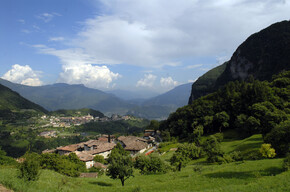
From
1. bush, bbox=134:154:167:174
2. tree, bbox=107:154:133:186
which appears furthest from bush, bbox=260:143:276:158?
tree, bbox=107:154:133:186

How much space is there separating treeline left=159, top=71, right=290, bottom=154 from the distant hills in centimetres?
7819

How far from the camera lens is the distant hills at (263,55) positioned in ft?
471

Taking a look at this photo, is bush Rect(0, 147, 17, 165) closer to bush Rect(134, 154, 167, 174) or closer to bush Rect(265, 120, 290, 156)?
bush Rect(134, 154, 167, 174)

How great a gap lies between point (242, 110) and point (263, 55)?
394 ft

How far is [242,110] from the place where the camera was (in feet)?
225

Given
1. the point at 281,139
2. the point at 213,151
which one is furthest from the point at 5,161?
the point at 281,139

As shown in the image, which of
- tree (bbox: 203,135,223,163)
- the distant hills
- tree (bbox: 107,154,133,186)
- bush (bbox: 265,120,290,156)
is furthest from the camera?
the distant hills

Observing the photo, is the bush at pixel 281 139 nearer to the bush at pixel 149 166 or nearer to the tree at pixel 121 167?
the bush at pixel 149 166

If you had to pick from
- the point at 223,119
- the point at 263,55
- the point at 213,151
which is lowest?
the point at 213,151

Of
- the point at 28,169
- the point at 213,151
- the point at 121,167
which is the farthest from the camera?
the point at 213,151

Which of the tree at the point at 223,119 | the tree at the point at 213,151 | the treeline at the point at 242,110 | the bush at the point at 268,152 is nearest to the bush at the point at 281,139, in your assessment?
the bush at the point at 268,152

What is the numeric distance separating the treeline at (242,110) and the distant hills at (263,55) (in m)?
78.2

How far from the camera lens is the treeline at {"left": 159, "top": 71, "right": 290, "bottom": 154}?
48.8m

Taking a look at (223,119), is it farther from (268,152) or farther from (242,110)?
(268,152)
